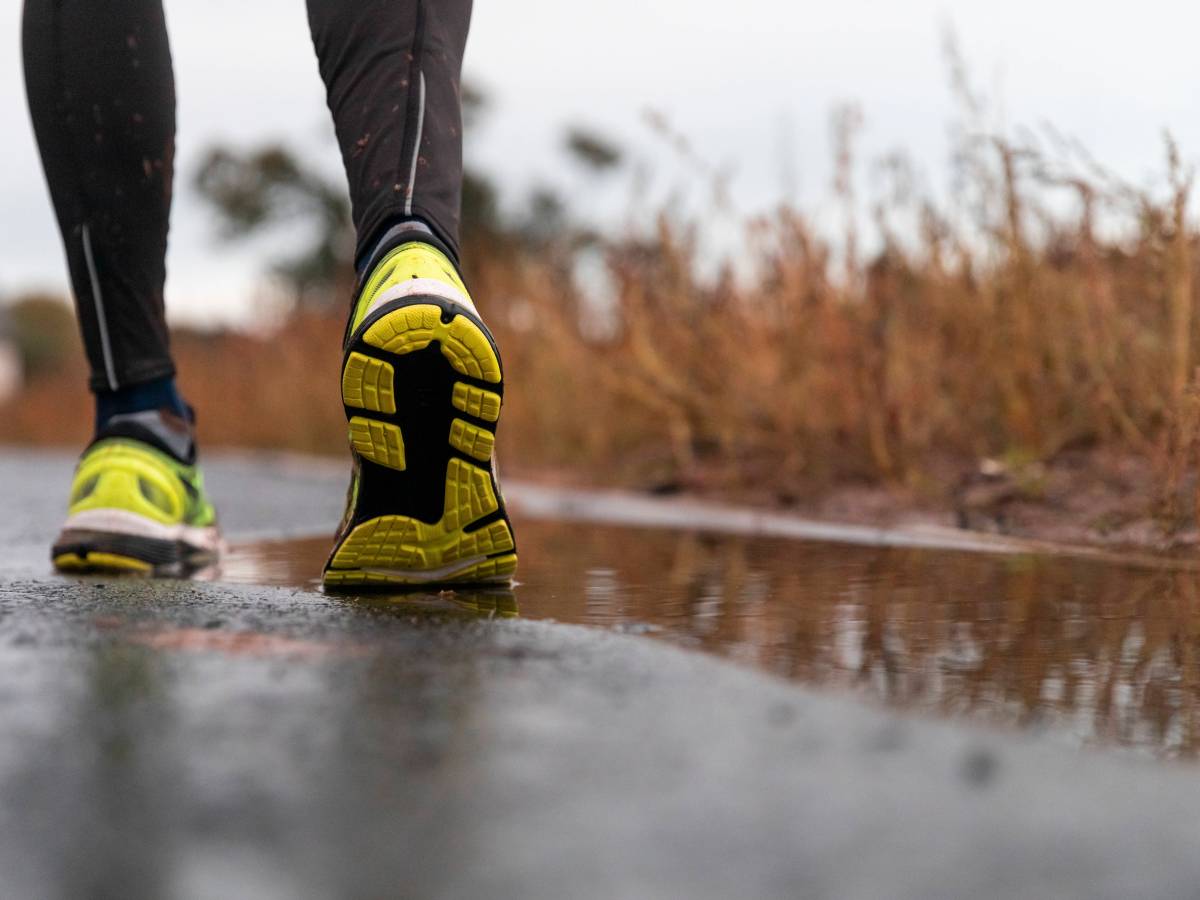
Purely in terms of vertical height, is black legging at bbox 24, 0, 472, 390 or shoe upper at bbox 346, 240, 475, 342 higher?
black legging at bbox 24, 0, 472, 390

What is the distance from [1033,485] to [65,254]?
2164 mm

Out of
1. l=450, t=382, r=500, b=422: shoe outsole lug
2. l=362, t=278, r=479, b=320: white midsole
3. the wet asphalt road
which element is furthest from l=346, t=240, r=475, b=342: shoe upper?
the wet asphalt road

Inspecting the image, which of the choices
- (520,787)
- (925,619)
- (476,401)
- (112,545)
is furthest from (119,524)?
(520,787)

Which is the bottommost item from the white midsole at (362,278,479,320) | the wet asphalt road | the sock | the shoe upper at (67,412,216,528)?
the wet asphalt road

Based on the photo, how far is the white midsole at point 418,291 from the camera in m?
1.74

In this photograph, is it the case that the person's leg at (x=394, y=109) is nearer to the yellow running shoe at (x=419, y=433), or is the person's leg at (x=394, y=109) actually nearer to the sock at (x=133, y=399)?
the yellow running shoe at (x=419, y=433)

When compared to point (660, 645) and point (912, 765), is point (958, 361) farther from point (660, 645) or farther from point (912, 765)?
point (912, 765)

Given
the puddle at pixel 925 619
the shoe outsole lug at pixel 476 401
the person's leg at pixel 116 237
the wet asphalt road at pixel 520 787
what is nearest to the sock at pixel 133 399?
the person's leg at pixel 116 237

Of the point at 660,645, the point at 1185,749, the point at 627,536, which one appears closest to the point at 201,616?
the point at 660,645

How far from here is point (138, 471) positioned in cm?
230

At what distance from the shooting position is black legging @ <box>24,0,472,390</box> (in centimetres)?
195

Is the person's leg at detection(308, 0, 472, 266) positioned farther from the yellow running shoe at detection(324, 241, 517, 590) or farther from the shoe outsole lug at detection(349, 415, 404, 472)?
the shoe outsole lug at detection(349, 415, 404, 472)

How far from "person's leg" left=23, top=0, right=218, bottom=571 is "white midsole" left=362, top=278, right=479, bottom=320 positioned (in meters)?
0.72

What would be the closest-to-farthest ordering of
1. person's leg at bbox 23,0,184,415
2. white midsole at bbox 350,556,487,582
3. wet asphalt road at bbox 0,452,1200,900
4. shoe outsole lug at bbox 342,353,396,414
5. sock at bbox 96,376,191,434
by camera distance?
wet asphalt road at bbox 0,452,1200,900 < shoe outsole lug at bbox 342,353,396,414 < white midsole at bbox 350,556,487,582 < person's leg at bbox 23,0,184,415 < sock at bbox 96,376,191,434
